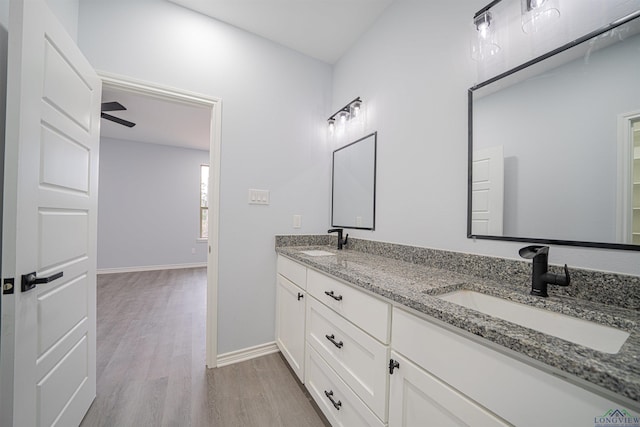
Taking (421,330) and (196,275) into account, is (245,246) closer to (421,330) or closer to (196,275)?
(421,330)

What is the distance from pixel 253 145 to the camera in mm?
1993

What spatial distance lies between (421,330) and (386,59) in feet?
5.87

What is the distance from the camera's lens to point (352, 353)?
1104mm

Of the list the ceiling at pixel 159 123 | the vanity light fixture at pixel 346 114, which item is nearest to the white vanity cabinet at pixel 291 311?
the vanity light fixture at pixel 346 114

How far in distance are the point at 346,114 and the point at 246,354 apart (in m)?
2.15

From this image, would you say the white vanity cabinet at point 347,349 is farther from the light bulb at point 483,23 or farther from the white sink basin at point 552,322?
the light bulb at point 483,23

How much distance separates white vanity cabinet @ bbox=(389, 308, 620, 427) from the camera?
49 cm

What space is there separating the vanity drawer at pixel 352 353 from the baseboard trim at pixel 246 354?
0.75 meters

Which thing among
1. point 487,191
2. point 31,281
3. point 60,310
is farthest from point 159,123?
point 487,191

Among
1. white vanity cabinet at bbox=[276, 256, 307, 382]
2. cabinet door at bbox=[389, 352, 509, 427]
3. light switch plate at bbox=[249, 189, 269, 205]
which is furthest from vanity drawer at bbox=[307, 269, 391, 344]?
light switch plate at bbox=[249, 189, 269, 205]

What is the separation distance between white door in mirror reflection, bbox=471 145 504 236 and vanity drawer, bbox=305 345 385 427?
946 millimetres

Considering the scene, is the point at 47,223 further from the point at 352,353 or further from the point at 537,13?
the point at 537,13

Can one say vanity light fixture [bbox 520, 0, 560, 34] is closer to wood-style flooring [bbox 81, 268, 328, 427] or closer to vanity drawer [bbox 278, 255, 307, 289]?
vanity drawer [bbox 278, 255, 307, 289]

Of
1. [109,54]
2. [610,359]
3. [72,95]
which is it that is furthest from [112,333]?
[610,359]
